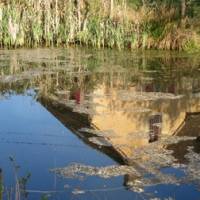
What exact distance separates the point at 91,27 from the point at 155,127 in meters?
11.2

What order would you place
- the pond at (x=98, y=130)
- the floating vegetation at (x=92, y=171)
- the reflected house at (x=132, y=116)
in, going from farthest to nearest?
the reflected house at (x=132, y=116), the floating vegetation at (x=92, y=171), the pond at (x=98, y=130)

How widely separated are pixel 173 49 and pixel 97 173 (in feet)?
46.3

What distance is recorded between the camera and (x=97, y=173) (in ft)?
25.9

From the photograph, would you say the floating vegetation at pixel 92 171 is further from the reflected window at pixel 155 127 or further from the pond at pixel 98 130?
the reflected window at pixel 155 127

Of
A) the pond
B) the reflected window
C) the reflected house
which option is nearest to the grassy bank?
the pond

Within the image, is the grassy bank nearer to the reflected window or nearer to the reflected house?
the reflected house

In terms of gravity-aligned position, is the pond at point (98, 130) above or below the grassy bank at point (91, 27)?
below

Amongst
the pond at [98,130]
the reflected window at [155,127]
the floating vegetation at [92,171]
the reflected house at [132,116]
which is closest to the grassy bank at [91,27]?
the pond at [98,130]

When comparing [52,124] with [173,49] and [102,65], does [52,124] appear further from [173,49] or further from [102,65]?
[173,49]

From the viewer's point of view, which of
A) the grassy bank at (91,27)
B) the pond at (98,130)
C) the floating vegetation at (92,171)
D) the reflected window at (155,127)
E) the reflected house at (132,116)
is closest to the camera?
the pond at (98,130)

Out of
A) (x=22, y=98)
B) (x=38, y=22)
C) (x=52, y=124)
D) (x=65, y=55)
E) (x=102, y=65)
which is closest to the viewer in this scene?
(x=52, y=124)

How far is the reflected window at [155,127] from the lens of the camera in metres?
9.99

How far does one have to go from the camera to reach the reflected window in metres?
9.99

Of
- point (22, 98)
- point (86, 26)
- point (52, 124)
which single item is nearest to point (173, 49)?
point (86, 26)
